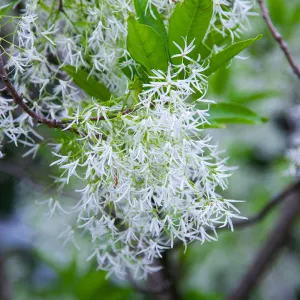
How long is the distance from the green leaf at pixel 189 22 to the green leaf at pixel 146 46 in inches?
0.7

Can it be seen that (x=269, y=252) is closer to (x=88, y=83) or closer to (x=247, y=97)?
(x=247, y=97)

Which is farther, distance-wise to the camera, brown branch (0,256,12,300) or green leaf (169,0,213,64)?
brown branch (0,256,12,300)

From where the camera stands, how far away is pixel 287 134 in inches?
90.8

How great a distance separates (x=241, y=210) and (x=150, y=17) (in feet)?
5.07

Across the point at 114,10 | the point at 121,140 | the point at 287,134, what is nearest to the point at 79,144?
the point at 121,140

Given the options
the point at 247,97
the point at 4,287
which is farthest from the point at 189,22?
the point at 4,287

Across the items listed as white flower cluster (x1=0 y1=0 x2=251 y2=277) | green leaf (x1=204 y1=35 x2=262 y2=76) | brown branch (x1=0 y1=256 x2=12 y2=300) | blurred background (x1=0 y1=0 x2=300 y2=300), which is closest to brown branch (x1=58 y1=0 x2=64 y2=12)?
white flower cluster (x1=0 y1=0 x2=251 y2=277)

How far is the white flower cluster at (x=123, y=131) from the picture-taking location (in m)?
0.60

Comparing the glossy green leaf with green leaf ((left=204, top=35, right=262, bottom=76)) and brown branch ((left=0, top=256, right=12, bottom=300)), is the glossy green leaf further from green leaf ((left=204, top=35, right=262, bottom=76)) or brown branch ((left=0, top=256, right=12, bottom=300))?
brown branch ((left=0, top=256, right=12, bottom=300))

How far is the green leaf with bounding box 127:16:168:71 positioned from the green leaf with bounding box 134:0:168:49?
0.12 ft

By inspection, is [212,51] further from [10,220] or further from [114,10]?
[10,220]

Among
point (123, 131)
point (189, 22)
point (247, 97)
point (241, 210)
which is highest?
point (189, 22)

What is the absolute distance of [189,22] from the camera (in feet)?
2.16

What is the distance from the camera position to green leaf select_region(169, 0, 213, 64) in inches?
25.7
